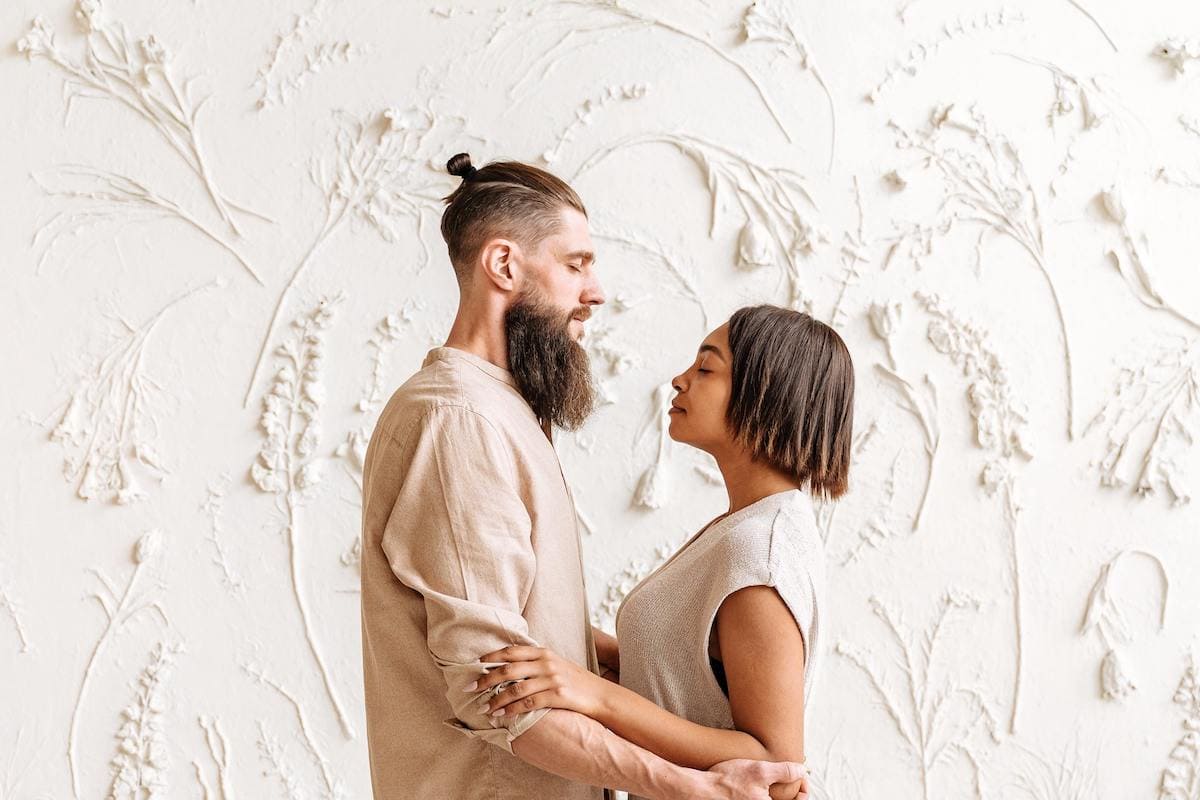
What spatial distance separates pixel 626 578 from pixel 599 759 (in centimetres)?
109

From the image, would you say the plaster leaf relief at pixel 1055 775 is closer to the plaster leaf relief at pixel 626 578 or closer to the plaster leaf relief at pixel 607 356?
the plaster leaf relief at pixel 626 578

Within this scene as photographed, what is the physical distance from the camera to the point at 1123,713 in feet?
7.96

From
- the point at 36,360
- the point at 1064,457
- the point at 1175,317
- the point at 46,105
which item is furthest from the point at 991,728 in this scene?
the point at 46,105

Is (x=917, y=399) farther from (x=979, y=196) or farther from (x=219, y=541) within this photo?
(x=219, y=541)

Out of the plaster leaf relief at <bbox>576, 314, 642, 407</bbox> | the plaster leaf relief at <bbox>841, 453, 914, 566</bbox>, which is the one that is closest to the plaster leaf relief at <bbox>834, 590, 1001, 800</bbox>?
the plaster leaf relief at <bbox>841, 453, 914, 566</bbox>

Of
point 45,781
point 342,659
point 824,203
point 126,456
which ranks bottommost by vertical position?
point 45,781

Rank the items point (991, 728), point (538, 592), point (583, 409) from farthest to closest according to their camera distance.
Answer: point (991, 728)
point (583, 409)
point (538, 592)

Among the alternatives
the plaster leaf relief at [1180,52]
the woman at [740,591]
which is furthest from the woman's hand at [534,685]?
the plaster leaf relief at [1180,52]

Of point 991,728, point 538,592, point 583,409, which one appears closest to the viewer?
point 538,592

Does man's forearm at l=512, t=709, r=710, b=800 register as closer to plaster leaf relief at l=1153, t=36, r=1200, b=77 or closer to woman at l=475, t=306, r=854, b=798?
woman at l=475, t=306, r=854, b=798

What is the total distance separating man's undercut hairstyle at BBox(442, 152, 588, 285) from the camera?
1585mm

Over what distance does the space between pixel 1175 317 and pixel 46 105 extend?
2.50m

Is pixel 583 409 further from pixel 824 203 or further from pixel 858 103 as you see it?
pixel 858 103

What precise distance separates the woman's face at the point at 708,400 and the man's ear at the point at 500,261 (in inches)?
11.1
